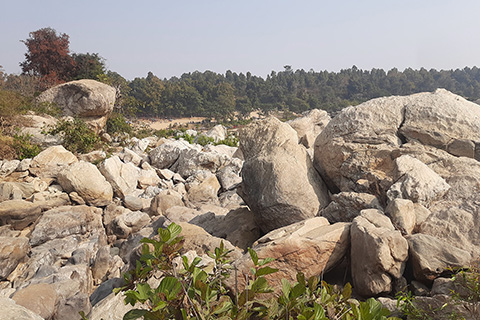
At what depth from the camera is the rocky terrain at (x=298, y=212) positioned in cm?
325

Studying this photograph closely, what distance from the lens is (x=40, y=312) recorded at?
13.8ft

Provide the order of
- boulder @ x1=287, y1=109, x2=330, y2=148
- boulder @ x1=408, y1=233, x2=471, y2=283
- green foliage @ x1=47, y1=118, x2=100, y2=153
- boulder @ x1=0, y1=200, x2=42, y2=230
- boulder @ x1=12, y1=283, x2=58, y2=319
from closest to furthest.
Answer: boulder @ x1=408, y1=233, x2=471, y2=283, boulder @ x1=12, y1=283, x2=58, y2=319, boulder @ x1=0, y1=200, x2=42, y2=230, boulder @ x1=287, y1=109, x2=330, y2=148, green foliage @ x1=47, y1=118, x2=100, y2=153

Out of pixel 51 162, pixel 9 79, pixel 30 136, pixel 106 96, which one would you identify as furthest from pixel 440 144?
pixel 9 79

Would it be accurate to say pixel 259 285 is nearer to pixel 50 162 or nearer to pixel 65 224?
pixel 65 224

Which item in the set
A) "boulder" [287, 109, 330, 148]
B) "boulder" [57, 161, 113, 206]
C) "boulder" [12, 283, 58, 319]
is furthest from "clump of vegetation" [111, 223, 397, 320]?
"boulder" [287, 109, 330, 148]

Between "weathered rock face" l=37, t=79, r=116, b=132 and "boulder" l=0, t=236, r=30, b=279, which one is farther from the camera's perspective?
"weathered rock face" l=37, t=79, r=116, b=132

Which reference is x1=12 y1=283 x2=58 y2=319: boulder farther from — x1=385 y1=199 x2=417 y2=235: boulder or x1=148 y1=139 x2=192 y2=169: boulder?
x1=148 y1=139 x2=192 y2=169: boulder

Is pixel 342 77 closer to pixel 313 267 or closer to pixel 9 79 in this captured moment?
pixel 9 79

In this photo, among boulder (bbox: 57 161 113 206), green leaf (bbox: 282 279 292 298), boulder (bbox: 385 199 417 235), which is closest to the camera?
green leaf (bbox: 282 279 292 298)

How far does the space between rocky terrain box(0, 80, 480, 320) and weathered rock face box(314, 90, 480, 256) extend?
2cm

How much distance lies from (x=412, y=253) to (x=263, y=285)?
2.07 m

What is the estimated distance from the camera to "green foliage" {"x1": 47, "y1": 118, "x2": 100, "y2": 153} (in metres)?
12.0

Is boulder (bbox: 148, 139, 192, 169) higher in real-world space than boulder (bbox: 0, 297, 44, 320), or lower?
lower

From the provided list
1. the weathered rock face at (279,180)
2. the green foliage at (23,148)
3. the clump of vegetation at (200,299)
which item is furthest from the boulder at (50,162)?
the clump of vegetation at (200,299)
